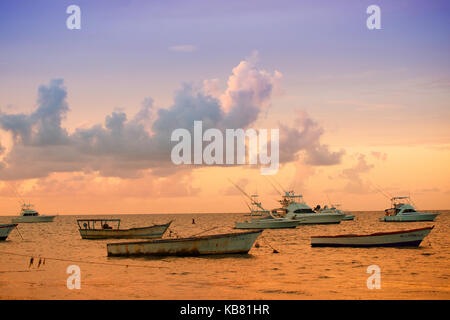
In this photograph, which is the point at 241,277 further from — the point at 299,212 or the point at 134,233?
the point at 299,212

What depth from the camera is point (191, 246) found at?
101ft

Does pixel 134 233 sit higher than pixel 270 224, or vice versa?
pixel 270 224

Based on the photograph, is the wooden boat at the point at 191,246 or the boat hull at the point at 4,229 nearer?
the wooden boat at the point at 191,246

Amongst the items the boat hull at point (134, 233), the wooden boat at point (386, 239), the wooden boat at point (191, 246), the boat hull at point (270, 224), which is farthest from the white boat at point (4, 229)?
the wooden boat at point (386, 239)

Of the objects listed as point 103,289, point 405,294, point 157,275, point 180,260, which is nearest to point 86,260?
point 180,260

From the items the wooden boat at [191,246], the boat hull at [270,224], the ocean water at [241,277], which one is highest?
the boat hull at [270,224]

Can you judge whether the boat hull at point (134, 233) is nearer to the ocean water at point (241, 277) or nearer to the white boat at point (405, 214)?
the ocean water at point (241, 277)

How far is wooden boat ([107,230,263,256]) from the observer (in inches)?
1207

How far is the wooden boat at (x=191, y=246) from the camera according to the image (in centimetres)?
3066

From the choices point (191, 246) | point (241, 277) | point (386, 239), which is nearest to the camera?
point (241, 277)

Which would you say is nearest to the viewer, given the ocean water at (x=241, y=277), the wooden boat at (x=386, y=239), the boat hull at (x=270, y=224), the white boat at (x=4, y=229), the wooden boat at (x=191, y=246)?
the ocean water at (x=241, y=277)

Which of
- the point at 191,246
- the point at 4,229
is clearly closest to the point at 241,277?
the point at 191,246
